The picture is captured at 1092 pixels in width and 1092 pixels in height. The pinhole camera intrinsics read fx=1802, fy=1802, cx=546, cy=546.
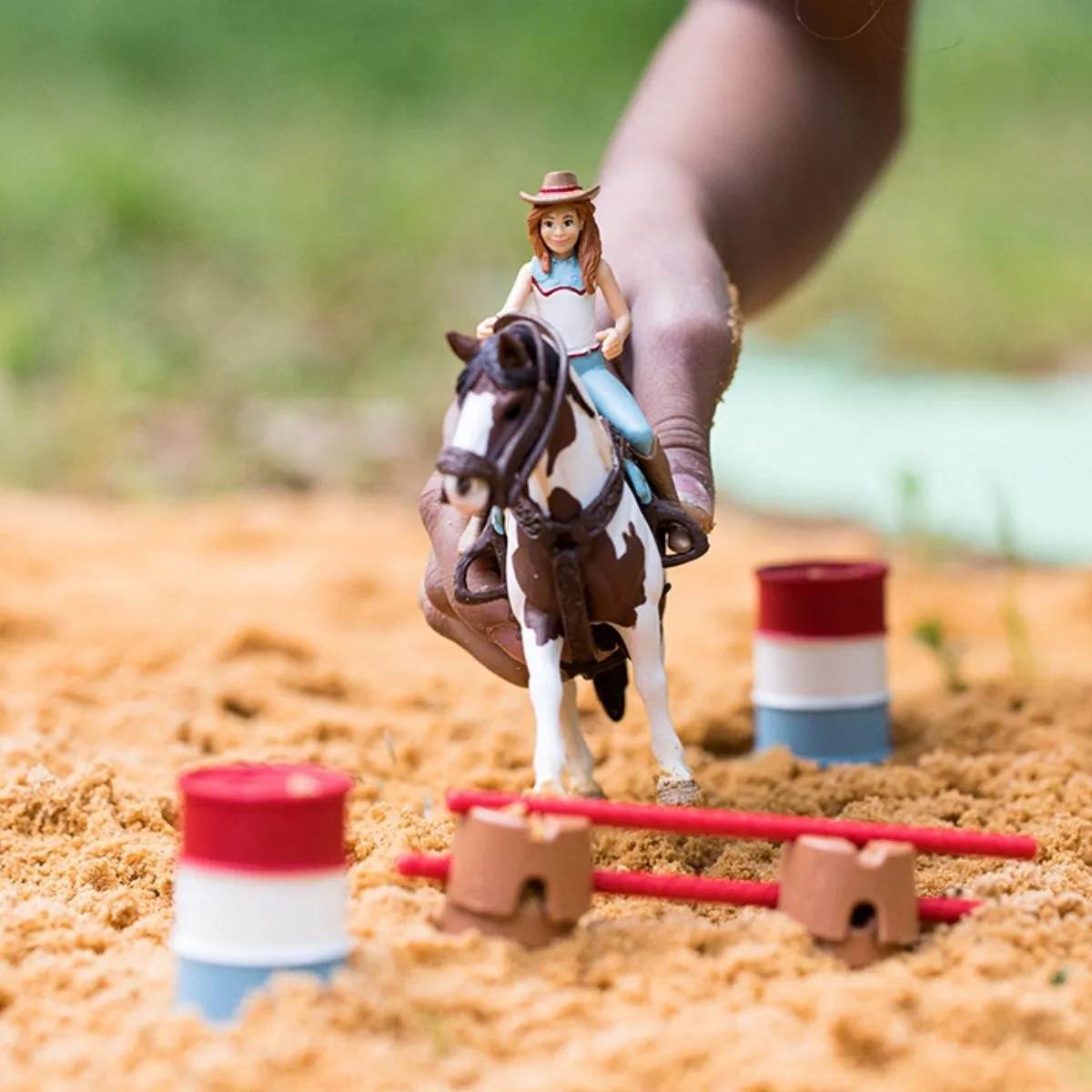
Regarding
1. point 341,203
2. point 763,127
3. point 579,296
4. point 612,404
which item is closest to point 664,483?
point 612,404

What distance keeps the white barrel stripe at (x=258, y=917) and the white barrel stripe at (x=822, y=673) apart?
138cm

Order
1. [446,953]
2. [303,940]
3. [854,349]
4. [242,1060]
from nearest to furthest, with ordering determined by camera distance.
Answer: [242,1060], [303,940], [446,953], [854,349]

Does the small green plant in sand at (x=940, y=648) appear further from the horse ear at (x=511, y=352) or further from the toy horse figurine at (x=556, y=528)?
the horse ear at (x=511, y=352)

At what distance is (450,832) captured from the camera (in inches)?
90.0

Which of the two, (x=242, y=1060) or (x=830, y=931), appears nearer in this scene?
→ (x=242, y=1060)

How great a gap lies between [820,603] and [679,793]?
0.80 meters

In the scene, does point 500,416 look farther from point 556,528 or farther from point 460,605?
point 460,605

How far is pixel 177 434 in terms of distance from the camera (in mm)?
6004

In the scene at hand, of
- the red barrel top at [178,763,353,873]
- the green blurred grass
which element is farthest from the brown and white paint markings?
the green blurred grass

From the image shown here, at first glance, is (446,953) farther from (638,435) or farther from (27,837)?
(27,837)

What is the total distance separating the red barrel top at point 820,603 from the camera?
2.90 m

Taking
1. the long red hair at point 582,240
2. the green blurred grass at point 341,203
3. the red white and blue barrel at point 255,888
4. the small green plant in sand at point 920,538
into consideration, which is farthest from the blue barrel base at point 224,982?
the green blurred grass at point 341,203

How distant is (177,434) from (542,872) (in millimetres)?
4422

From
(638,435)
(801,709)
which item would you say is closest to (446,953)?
(638,435)
